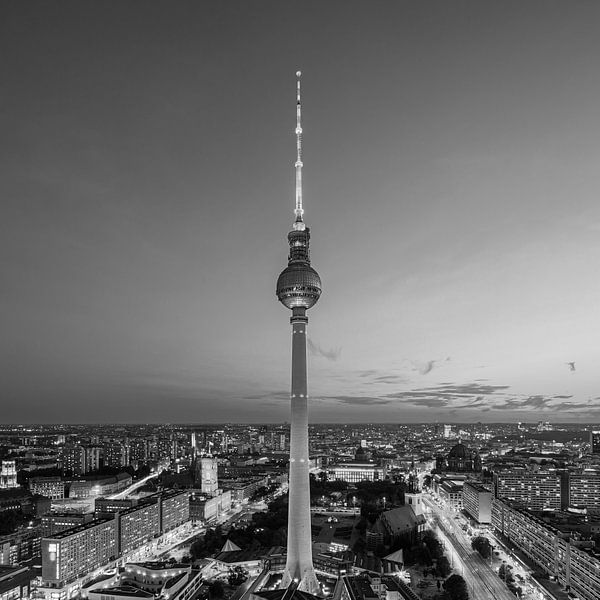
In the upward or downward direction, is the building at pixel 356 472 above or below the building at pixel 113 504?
below

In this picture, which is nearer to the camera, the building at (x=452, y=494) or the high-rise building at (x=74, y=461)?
the building at (x=452, y=494)

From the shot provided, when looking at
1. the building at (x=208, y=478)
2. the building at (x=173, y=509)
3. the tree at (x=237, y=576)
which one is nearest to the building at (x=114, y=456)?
the building at (x=208, y=478)

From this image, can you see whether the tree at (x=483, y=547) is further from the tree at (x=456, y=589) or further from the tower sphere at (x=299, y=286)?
the tower sphere at (x=299, y=286)

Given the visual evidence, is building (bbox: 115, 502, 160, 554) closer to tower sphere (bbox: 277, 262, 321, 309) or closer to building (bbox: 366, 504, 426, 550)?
building (bbox: 366, 504, 426, 550)

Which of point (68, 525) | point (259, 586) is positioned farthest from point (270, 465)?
point (259, 586)

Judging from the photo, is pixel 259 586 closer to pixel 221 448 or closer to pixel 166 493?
pixel 166 493
